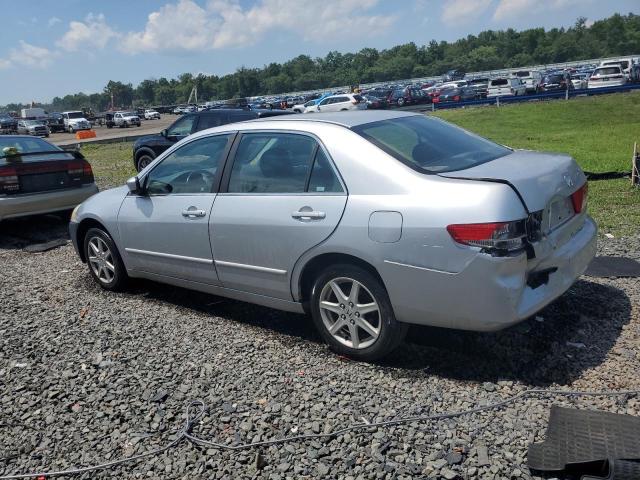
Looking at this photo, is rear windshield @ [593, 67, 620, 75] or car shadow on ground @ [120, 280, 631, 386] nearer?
car shadow on ground @ [120, 280, 631, 386]

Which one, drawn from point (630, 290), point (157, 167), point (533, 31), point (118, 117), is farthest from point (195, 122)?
point (533, 31)

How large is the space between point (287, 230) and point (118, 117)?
57271mm

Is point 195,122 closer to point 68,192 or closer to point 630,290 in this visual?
point 68,192

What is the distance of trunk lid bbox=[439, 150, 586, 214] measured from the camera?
11.7 feet

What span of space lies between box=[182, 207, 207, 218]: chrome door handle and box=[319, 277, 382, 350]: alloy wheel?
4.20 ft

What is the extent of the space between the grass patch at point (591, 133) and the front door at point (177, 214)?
15.3ft

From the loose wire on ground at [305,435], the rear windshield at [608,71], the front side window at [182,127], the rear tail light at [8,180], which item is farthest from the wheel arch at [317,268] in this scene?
the rear windshield at [608,71]

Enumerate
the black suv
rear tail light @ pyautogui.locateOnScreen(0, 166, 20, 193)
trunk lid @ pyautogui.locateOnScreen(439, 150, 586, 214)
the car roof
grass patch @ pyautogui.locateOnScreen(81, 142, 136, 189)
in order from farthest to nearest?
grass patch @ pyautogui.locateOnScreen(81, 142, 136, 189), the black suv, rear tail light @ pyautogui.locateOnScreen(0, 166, 20, 193), the car roof, trunk lid @ pyautogui.locateOnScreen(439, 150, 586, 214)

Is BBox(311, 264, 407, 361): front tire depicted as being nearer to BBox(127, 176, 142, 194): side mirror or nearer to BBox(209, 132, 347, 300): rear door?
A: BBox(209, 132, 347, 300): rear door

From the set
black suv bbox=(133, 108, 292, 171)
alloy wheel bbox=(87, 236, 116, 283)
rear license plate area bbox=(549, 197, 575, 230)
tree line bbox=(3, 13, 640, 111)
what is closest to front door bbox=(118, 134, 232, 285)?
alloy wheel bbox=(87, 236, 116, 283)

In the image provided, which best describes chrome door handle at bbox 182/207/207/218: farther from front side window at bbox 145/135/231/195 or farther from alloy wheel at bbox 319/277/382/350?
alloy wheel at bbox 319/277/382/350

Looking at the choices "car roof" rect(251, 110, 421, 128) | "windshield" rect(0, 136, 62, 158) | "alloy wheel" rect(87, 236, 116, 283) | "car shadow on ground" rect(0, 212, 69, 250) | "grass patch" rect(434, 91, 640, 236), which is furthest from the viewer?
"windshield" rect(0, 136, 62, 158)

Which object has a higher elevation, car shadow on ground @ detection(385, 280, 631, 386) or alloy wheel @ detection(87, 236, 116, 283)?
alloy wheel @ detection(87, 236, 116, 283)

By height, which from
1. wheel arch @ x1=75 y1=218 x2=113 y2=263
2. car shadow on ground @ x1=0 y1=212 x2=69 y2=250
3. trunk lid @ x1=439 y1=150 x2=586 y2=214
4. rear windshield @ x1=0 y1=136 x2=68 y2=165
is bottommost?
car shadow on ground @ x1=0 y1=212 x2=69 y2=250
